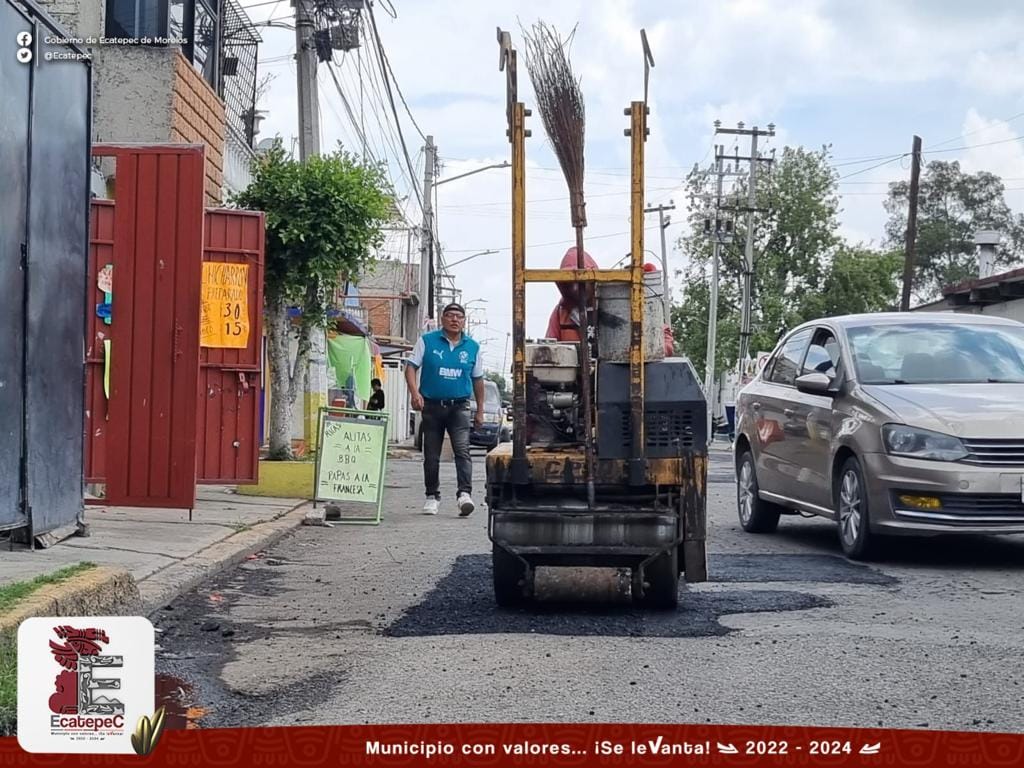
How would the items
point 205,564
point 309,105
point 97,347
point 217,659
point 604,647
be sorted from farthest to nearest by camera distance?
point 309,105 → point 97,347 → point 205,564 → point 604,647 → point 217,659

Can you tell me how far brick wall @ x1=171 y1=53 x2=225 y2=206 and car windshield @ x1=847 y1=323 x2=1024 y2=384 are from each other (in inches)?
262

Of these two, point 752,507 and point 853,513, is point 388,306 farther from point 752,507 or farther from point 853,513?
point 853,513

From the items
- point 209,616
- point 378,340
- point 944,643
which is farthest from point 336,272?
point 378,340

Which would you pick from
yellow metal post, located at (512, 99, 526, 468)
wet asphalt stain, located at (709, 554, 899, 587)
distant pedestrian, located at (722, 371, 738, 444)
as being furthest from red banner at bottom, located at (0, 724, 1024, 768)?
distant pedestrian, located at (722, 371, 738, 444)

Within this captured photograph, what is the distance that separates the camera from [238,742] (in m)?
3.39

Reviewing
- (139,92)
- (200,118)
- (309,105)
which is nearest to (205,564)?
(139,92)

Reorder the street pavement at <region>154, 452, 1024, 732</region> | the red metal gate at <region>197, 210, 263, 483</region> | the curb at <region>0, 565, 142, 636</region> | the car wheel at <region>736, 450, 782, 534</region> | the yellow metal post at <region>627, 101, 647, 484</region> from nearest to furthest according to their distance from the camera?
the street pavement at <region>154, 452, 1024, 732</region> < the curb at <region>0, 565, 142, 636</region> < the yellow metal post at <region>627, 101, 647, 484</region> < the car wheel at <region>736, 450, 782, 534</region> < the red metal gate at <region>197, 210, 263, 483</region>

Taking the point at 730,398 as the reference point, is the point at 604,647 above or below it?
below

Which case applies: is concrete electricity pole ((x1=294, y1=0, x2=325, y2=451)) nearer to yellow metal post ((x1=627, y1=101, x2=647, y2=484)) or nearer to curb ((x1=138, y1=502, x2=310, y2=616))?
curb ((x1=138, y1=502, x2=310, y2=616))

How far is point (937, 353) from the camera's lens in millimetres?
8953

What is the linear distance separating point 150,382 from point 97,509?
4.22 feet

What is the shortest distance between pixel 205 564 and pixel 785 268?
→ 2433 inches

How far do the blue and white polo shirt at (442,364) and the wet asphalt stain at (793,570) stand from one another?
11.0 feet

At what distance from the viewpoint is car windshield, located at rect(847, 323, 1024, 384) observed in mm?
8758
